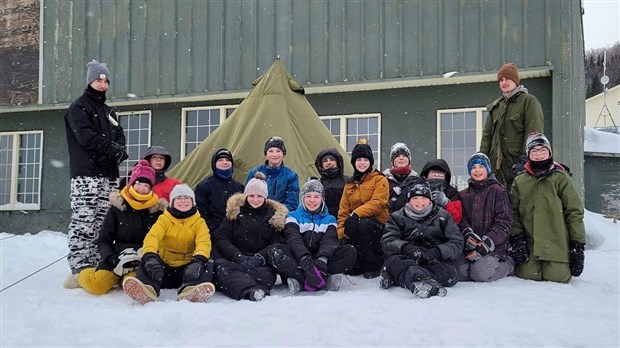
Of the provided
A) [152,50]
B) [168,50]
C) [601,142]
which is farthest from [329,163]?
[601,142]

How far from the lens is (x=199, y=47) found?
32.8 ft

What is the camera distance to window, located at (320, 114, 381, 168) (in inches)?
363

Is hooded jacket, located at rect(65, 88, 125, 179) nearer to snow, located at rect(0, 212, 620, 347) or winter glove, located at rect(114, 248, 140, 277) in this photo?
winter glove, located at rect(114, 248, 140, 277)

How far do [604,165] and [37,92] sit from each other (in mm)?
12882

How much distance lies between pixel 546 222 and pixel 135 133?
26.8ft

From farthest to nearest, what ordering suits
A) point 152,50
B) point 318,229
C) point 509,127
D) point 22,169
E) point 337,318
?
point 22,169
point 152,50
point 509,127
point 318,229
point 337,318

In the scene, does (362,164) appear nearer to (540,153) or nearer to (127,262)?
(540,153)

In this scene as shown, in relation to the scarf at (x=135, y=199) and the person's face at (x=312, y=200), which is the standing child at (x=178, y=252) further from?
the person's face at (x=312, y=200)

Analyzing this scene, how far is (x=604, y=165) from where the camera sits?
13.0 meters

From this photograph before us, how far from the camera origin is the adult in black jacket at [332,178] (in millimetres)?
5184

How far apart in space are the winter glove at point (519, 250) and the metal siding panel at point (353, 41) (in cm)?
508

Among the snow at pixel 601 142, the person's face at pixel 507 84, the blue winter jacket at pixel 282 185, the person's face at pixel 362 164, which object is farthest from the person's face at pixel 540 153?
the snow at pixel 601 142

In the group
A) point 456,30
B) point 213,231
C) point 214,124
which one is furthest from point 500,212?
point 214,124

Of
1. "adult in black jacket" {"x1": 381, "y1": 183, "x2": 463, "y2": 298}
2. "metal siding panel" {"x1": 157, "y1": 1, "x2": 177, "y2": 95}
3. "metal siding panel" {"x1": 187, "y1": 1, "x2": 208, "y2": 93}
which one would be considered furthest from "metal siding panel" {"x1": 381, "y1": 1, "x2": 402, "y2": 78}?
"adult in black jacket" {"x1": 381, "y1": 183, "x2": 463, "y2": 298}
